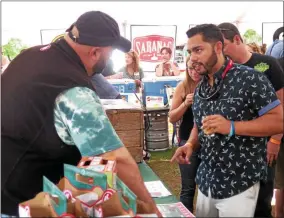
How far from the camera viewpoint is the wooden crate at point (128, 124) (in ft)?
7.83

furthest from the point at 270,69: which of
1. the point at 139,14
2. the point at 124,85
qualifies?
the point at 139,14

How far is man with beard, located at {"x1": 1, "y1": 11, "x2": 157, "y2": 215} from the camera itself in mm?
1143

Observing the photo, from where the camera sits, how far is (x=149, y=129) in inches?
204

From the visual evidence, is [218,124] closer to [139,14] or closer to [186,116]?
[186,116]

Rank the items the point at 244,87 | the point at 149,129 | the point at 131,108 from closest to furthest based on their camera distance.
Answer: the point at 244,87
the point at 131,108
the point at 149,129

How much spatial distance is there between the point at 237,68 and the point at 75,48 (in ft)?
2.24

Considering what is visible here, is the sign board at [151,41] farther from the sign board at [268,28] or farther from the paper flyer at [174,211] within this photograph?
the paper flyer at [174,211]

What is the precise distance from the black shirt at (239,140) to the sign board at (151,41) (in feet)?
18.2

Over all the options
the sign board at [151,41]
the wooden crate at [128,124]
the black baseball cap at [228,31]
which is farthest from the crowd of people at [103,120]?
the sign board at [151,41]

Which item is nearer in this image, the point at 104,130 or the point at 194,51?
the point at 104,130

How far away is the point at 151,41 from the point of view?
7039mm

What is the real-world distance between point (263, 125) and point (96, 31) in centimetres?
74

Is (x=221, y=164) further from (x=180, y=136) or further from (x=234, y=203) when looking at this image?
(x=180, y=136)

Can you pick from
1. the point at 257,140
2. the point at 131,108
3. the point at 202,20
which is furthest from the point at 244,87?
the point at 202,20
